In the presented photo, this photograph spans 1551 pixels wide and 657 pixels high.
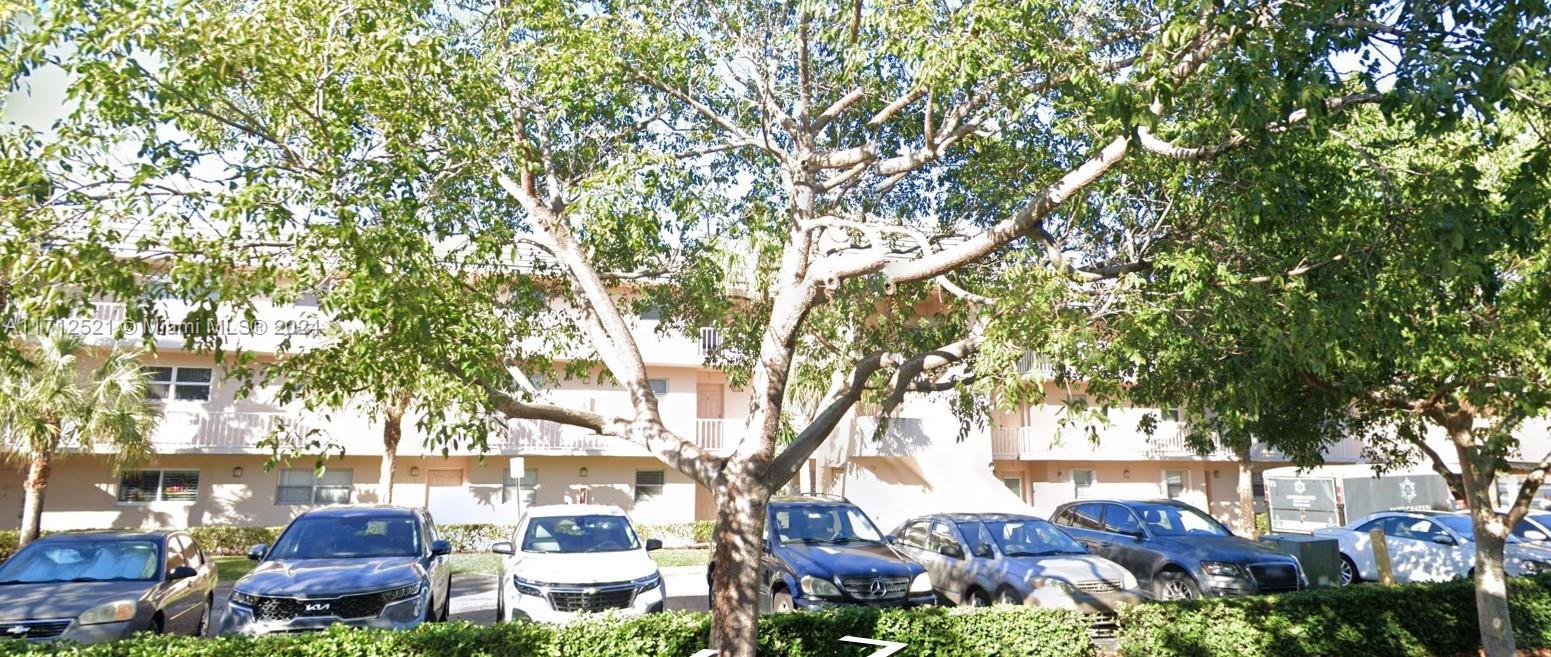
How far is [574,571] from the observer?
1112cm

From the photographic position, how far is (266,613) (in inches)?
369

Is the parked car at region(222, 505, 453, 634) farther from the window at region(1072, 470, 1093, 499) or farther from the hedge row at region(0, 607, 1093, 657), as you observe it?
the window at region(1072, 470, 1093, 499)

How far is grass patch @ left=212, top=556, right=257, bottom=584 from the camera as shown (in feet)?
61.8

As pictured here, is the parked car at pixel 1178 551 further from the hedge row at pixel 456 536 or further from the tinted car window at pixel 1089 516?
the hedge row at pixel 456 536

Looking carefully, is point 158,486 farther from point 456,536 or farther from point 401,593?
point 401,593

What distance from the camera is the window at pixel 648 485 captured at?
1074 inches

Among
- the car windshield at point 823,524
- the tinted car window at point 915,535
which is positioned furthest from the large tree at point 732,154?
the tinted car window at point 915,535

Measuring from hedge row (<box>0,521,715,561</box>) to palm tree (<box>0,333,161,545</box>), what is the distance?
2523mm

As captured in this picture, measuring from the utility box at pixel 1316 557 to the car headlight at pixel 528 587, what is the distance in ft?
34.5

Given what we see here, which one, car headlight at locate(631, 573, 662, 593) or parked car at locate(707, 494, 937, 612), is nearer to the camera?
car headlight at locate(631, 573, 662, 593)

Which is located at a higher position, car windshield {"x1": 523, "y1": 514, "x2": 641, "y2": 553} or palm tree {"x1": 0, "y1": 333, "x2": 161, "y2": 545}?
palm tree {"x1": 0, "y1": 333, "x2": 161, "y2": 545}

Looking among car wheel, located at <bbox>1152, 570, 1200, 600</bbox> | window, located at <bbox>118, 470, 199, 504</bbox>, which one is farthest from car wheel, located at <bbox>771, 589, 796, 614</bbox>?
window, located at <bbox>118, 470, 199, 504</bbox>

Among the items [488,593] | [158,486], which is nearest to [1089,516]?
[488,593]

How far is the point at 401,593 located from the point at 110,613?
272 centimetres
